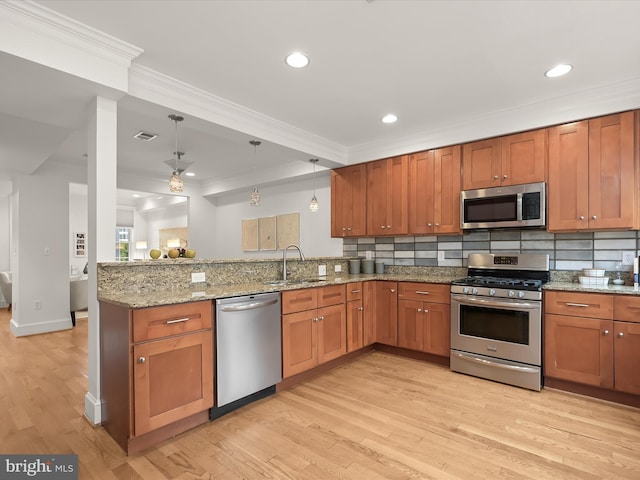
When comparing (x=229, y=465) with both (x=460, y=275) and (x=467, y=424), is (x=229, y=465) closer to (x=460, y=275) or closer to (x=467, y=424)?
(x=467, y=424)

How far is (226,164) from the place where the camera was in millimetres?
5602

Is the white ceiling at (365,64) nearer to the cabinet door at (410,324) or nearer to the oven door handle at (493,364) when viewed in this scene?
the cabinet door at (410,324)

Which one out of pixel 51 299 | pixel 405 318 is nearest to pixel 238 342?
pixel 405 318

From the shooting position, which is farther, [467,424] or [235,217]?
[235,217]

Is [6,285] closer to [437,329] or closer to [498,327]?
[437,329]

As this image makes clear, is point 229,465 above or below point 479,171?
below

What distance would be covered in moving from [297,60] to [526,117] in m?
2.26

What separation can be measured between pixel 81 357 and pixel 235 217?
12.1ft

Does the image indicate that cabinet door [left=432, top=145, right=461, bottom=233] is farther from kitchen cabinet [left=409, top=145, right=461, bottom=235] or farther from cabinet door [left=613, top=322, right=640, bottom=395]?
cabinet door [left=613, top=322, right=640, bottom=395]

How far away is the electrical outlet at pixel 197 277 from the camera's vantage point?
2968 mm

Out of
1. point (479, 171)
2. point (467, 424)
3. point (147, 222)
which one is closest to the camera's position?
point (467, 424)

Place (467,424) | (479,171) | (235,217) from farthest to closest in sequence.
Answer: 1. (235,217)
2. (479,171)
3. (467,424)

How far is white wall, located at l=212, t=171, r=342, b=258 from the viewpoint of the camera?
5.38 metres

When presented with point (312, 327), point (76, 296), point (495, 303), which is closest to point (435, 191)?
point (495, 303)
